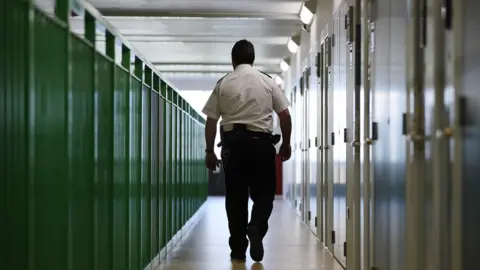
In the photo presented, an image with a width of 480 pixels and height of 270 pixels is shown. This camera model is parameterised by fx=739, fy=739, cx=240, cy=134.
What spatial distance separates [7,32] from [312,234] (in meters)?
6.14

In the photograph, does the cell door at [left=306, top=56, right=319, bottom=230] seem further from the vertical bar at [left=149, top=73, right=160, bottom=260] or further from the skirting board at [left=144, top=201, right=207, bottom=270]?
the vertical bar at [left=149, top=73, right=160, bottom=260]

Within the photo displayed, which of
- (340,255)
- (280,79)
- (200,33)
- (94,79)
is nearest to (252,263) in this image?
(340,255)

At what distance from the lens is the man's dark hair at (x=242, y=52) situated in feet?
17.8

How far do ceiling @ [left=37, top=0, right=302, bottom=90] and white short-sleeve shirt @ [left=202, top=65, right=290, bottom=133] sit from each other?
4569 mm

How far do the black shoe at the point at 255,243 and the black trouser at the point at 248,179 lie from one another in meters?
0.07

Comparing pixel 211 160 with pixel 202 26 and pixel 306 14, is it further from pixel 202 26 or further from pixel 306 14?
pixel 202 26

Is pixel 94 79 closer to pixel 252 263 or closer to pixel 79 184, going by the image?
pixel 79 184

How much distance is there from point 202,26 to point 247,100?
686 cm

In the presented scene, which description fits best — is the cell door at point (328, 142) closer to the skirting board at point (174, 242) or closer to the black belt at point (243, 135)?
the black belt at point (243, 135)

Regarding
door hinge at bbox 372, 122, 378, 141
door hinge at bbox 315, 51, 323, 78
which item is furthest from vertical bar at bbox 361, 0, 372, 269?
door hinge at bbox 315, 51, 323, 78

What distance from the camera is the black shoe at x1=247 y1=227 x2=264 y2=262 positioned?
5035mm

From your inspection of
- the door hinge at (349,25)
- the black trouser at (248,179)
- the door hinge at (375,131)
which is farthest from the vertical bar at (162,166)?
the door hinge at (375,131)

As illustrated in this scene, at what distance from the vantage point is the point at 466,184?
2.46m

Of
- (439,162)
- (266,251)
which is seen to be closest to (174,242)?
(266,251)
